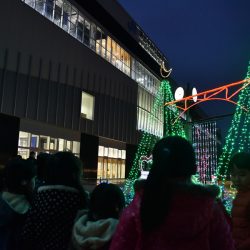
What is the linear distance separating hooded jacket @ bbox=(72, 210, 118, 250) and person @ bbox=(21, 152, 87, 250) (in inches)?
14.8

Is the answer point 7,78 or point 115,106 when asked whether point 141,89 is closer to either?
point 115,106

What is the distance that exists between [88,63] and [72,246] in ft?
73.6

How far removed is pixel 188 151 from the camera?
1.74 meters

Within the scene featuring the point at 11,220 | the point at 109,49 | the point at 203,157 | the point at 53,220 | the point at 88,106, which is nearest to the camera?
the point at 53,220

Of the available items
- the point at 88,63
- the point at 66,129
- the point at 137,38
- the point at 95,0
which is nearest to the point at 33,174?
the point at 66,129

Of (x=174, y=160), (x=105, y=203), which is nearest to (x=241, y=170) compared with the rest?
(x=105, y=203)

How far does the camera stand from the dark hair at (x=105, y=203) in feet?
7.50

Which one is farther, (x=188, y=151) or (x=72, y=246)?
(x=72, y=246)

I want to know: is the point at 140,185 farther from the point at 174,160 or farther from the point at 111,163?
the point at 111,163

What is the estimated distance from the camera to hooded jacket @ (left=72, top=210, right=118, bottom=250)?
221 cm

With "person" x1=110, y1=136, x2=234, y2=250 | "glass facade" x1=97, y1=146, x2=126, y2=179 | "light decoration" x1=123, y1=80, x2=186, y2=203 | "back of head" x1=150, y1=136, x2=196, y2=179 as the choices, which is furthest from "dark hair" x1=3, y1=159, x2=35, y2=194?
"glass facade" x1=97, y1=146, x2=126, y2=179

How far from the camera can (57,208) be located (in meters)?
2.66

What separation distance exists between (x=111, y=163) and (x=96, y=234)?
26.2 meters

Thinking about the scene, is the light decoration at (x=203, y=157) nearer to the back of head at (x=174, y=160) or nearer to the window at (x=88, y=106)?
the window at (x=88, y=106)
